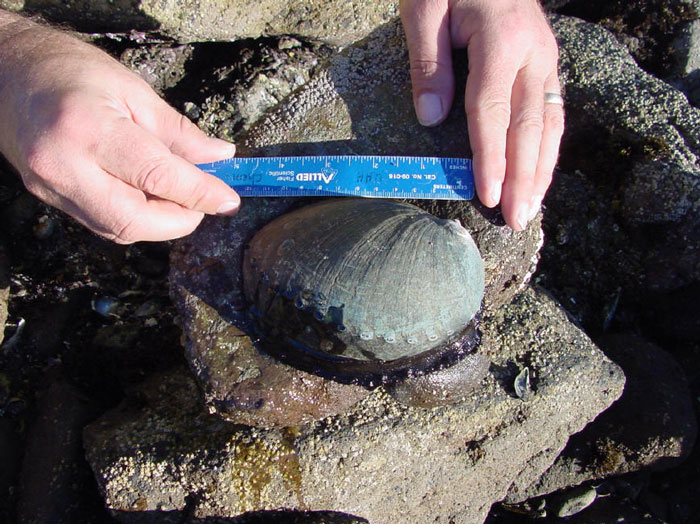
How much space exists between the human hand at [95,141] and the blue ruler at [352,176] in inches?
9.8

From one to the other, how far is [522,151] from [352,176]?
88 centimetres

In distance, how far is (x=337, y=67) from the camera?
10.1 ft

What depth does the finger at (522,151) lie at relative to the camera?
263 centimetres

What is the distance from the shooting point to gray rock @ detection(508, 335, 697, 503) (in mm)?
3465

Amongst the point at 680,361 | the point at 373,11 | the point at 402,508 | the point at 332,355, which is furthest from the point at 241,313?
the point at 680,361

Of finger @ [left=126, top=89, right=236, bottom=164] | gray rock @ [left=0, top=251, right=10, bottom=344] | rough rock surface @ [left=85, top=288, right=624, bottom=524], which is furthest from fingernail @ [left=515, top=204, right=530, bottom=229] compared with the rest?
gray rock @ [left=0, top=251, right=10, bottom=344]

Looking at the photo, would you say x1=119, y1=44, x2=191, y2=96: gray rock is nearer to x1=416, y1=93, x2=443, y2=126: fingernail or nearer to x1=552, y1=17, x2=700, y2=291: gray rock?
x1=416, y1=93, x2=443, y2=126: fingernail

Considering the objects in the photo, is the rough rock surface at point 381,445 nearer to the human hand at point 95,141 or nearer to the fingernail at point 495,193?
the fingernail at point 495,193

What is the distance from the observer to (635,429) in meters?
3.52

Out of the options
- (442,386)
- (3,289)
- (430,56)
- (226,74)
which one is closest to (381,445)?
(442,386)

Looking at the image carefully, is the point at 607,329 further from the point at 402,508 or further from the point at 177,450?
the point at 177,450

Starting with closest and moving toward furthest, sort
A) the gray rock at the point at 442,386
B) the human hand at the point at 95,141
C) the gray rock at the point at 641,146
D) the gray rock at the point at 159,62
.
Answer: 1. the human hand at the point at 95,141
2. the gray rock at the point at 442,386
3. the gray rock at the point at 159,62
4. the gray rock at the point at 641,146

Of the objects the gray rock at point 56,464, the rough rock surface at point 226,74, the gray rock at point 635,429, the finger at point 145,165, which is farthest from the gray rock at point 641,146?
the gray rock at point 56,464

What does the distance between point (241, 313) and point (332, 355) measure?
539 mm
